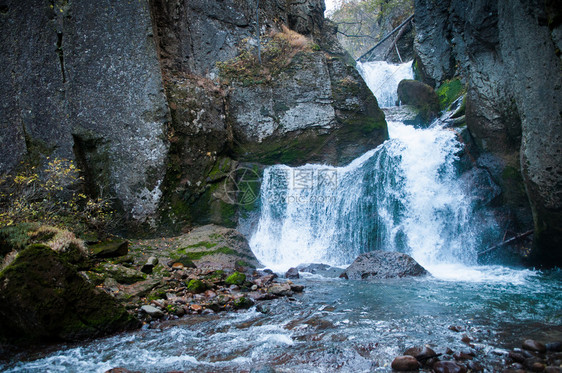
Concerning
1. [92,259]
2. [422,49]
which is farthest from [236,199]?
[422,49]

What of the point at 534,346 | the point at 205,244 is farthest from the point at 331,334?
the point at 205,244

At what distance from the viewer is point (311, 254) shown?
9828 mm

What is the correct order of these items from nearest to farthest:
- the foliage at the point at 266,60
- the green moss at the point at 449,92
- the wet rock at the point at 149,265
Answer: the wet rock at the point at 149,265, the foliage at the point at 266,60, the green moss at the point at 449,92

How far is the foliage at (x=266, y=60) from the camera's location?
1206 centimetres

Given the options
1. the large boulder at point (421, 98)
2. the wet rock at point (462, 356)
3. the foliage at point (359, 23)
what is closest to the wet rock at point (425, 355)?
the wet rock at point (462, 356)

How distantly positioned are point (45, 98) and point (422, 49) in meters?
14.7

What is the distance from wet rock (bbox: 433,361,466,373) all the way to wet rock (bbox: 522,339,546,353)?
0.82m

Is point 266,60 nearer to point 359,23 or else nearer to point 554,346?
point 554,346

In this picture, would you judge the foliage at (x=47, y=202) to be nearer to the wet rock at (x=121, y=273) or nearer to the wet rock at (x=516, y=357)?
the wet rock at (x=121, y=273)

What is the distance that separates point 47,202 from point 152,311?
13.1 ft

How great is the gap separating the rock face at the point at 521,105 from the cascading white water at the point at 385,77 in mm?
4778

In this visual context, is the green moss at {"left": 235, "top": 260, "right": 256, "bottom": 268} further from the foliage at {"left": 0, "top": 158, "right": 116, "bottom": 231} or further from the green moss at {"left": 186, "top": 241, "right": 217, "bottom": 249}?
the foliage at {"left": 0, "top": 158, "right": 116, "bottom": 231}

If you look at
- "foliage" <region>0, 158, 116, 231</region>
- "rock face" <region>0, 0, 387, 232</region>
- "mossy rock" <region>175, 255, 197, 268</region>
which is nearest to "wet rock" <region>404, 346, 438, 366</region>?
"mossy rock" <region>175, 255, 197, 268</region>

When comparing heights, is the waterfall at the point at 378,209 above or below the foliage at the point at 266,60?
below
